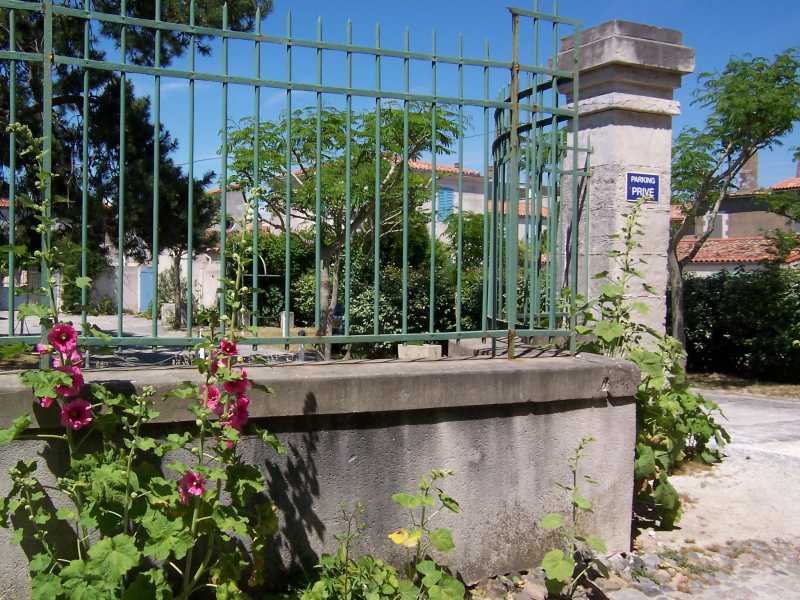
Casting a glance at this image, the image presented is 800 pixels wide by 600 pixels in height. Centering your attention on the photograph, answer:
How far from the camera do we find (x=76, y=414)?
269 centimetres

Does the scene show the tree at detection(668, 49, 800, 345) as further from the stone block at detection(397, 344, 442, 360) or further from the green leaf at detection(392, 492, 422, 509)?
the green leaf at detection(392, 492, 422, 509)

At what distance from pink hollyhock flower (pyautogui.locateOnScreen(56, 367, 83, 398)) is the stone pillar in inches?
147

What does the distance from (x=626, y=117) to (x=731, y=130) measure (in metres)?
7.96

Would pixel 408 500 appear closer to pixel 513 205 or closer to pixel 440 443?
pixel 440 443

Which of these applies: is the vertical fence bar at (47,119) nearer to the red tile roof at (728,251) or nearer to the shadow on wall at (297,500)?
the shadow on wall at (297,500)

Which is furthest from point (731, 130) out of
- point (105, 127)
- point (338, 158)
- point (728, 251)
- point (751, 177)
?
point (751, 177)

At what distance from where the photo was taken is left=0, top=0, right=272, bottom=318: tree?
8.05 m

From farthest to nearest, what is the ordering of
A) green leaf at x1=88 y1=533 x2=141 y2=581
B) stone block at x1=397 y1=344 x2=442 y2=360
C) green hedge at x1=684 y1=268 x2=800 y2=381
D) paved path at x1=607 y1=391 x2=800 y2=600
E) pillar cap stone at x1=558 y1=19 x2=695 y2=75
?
green hedge at x1=684 y1=268 x2=800 y2=381 < stone block at x1=397 y1=344 x2=442 y2=360 < pillar cap stone at x1=558 y1=19 x2=695 y2=75 < paved path at x1=607 y1=391 x2=800 y2=600 < green leaf at x1=88 y1=533 x2=141 y2=581

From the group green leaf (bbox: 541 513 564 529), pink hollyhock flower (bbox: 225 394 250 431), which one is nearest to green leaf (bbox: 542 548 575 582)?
green leaf (bbox: 541 513 564 529)

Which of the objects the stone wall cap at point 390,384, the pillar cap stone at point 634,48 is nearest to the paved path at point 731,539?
the stone wall cap at point 390,384

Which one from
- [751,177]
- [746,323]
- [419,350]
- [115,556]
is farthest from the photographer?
[751,177]

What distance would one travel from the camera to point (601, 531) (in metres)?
3.96

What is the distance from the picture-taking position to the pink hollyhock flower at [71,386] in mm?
2654

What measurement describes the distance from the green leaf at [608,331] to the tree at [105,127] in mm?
5262
